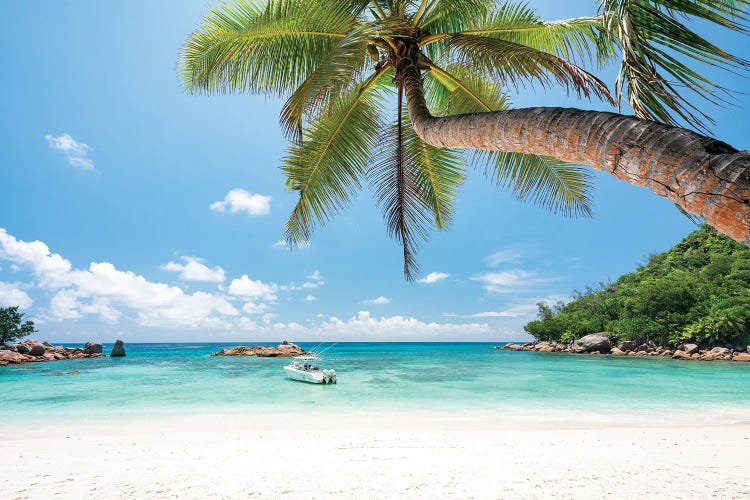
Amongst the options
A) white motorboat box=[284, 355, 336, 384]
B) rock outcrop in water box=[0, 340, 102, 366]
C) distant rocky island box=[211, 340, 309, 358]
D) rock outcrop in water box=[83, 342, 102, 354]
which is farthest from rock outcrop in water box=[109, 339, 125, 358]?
white motorboat box=[284, 355, 336, 384]

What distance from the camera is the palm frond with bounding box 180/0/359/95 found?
471cm

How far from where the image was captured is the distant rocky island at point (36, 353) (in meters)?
28.0

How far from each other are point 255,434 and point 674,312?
35.5m

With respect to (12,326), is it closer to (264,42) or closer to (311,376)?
(311,376)

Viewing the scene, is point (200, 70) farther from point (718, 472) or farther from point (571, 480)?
point (718, 472)

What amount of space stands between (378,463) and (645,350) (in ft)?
117

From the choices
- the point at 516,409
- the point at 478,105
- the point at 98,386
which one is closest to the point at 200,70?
the point at 478,105

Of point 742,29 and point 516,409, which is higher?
point 742,29

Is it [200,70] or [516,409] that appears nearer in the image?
[200,70]

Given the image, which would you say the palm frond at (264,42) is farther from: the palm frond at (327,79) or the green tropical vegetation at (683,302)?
the green tropical vegetation at (683,302)

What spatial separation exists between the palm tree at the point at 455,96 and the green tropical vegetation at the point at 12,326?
36028mm

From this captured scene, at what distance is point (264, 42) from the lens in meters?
4.99

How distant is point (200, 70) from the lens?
514cm

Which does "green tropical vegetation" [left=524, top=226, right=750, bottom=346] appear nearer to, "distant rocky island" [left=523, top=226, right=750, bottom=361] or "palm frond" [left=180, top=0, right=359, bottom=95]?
"distant rocky island" [left=523, top=226, right=750, bottom=361]
